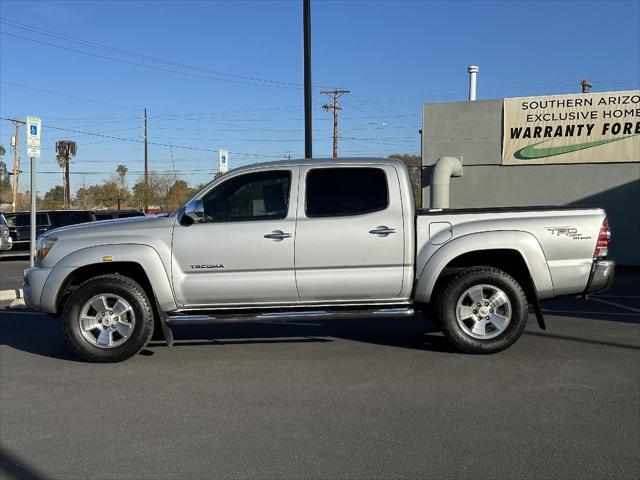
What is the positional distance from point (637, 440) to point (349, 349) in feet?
10.9

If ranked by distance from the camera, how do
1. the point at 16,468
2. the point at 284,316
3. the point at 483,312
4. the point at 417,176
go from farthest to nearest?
the point at 417,176, the point at 483,312, the point at 284,316, the point at 16,468

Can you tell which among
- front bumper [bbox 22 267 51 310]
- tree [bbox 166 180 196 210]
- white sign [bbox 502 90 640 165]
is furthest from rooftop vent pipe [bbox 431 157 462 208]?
tree [bbox 166 180 196 210]

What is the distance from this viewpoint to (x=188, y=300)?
6.61 metres

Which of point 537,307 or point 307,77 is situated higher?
point 307,77

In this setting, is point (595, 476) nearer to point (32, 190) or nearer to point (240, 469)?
point (240, 469)

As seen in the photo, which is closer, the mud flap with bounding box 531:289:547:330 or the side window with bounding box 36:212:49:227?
the mud flap with bounding box 531:289:547:330

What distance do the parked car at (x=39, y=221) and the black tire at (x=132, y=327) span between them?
17367mm

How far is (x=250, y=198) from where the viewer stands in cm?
673

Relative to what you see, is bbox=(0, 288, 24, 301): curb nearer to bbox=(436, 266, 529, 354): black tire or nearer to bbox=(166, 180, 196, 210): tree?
bbox=(436, 266, 529, 354): black tire

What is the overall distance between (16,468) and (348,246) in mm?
3646

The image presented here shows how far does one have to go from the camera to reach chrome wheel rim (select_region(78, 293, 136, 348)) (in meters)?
6.56

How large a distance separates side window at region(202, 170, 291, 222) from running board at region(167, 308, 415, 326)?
1026mm

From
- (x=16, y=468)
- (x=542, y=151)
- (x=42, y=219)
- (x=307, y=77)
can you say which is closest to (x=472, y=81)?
(x=542, y=151)

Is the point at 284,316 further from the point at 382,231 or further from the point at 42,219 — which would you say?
the point at 42,219
